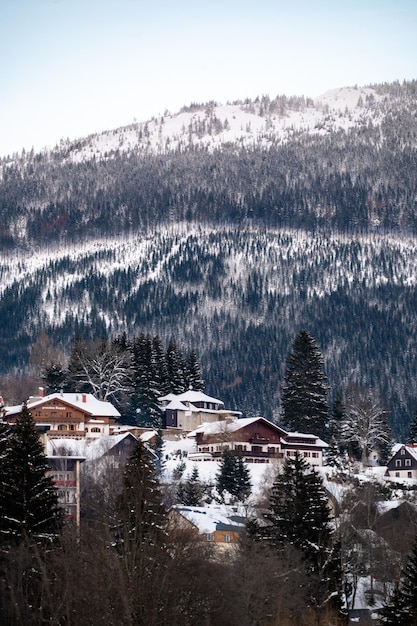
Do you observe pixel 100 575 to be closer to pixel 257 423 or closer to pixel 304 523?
pixel 304 523

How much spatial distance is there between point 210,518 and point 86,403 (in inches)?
1386

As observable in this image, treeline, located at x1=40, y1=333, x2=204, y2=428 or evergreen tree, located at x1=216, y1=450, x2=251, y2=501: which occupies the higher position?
treeline, located at x1=40, y1=333, x2=204, y2=428

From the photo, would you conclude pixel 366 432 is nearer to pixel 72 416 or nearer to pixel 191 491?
pixel 72 416

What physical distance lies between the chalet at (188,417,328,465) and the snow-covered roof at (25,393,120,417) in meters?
8.08

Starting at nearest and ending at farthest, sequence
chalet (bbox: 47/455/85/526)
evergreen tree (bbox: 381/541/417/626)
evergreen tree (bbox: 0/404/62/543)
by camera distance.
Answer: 1. evergreen tree (bbox: 0/404/62/543)
2. evergreen tree (bbox: 381/541/417/626)
3. chalet (bbox: 47/455/85/526)

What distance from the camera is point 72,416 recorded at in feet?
389

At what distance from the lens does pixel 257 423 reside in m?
118

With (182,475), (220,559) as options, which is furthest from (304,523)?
(182,475)

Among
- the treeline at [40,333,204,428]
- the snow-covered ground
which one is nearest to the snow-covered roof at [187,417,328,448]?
the snow-covered ground

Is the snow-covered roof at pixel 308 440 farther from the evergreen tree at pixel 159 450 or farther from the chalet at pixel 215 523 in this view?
the chalet at pixel 215 523

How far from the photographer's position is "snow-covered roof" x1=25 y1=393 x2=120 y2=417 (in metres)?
118

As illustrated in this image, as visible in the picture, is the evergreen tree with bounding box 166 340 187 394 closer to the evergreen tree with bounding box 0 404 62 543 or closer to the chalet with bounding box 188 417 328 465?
the chalet with bounding box 188 417 328 465

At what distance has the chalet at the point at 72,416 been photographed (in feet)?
385

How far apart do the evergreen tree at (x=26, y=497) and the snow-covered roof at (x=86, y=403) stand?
201ft
